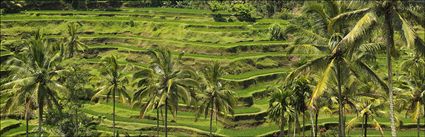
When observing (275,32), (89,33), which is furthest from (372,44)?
(89,33)

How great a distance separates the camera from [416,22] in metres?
21.9

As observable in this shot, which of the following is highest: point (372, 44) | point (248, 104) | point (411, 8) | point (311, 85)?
point (411, 8)

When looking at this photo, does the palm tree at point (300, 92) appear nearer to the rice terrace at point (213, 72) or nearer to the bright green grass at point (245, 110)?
the rice terrace at point (213, 72)

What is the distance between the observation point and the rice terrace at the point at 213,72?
26047 mm

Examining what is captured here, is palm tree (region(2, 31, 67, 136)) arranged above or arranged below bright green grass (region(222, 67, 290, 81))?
above

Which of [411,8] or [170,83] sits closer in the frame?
[411,8]

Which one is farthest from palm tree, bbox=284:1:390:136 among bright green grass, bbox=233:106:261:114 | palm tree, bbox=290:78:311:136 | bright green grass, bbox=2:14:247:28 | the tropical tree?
bright green grass, bbox=2:14:247:28

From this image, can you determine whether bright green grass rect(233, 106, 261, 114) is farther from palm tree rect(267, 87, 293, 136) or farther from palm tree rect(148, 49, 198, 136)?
palm tree rect(148, 49, 198, 136)

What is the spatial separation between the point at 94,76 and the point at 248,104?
23.7m

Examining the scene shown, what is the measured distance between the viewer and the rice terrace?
85.5 feet

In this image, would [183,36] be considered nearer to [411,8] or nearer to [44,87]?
[44,87]

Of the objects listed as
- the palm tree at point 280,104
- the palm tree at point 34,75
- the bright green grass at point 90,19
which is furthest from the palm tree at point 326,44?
the bright green grass at point 90,19

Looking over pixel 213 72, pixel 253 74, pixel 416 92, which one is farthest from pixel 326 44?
pixel 253 74

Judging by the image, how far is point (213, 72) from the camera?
42750 millimetres
